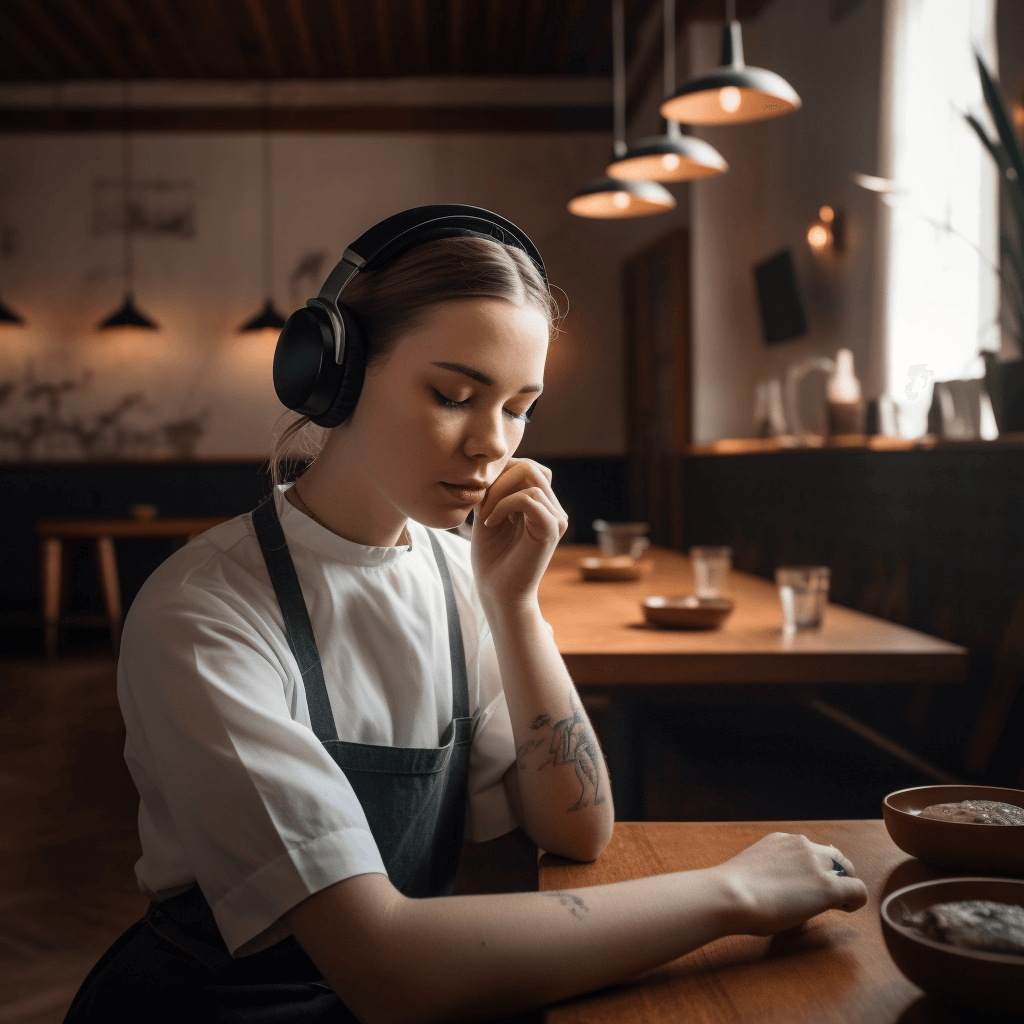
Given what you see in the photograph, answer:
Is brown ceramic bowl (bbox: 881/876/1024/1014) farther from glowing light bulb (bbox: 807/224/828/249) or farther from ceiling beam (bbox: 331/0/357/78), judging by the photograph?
ceiling beam (bbox: 331/0/357/78)

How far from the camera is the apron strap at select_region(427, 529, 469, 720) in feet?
3.56

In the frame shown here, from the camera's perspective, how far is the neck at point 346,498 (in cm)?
101

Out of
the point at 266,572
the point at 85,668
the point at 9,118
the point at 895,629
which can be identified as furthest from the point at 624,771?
the point at 9,118

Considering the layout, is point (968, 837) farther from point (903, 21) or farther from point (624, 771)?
point (903, 21)

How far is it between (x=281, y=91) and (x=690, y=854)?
7.41 m

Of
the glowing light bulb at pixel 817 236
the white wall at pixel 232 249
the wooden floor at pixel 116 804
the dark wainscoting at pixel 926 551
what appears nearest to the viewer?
the wooden floor at pixel 116 804

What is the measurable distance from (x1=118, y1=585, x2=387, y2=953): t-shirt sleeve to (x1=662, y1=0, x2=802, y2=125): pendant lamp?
224cm

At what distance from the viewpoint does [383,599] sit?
3.35 feet

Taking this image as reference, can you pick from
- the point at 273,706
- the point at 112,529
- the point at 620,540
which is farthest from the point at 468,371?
the point at 112,529

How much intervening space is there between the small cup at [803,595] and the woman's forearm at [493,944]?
1232 millimetres

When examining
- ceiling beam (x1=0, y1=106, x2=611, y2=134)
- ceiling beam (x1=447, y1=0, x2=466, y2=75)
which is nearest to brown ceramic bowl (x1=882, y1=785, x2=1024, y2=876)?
ceiling beam (x1=447, y1=0, x2=466, y2=75)

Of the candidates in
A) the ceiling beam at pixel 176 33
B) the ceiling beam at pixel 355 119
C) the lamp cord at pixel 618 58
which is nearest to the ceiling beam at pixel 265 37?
the ceiling beam at pixel 355 119

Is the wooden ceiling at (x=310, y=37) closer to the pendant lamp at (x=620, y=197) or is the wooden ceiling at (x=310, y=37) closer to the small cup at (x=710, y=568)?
the pendant lamp at (x=620, y=197)

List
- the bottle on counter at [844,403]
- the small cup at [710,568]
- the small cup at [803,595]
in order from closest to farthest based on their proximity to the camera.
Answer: the small cup at [803,595] < the small cup at [710,568] < the bottle on counter at [844,403]
